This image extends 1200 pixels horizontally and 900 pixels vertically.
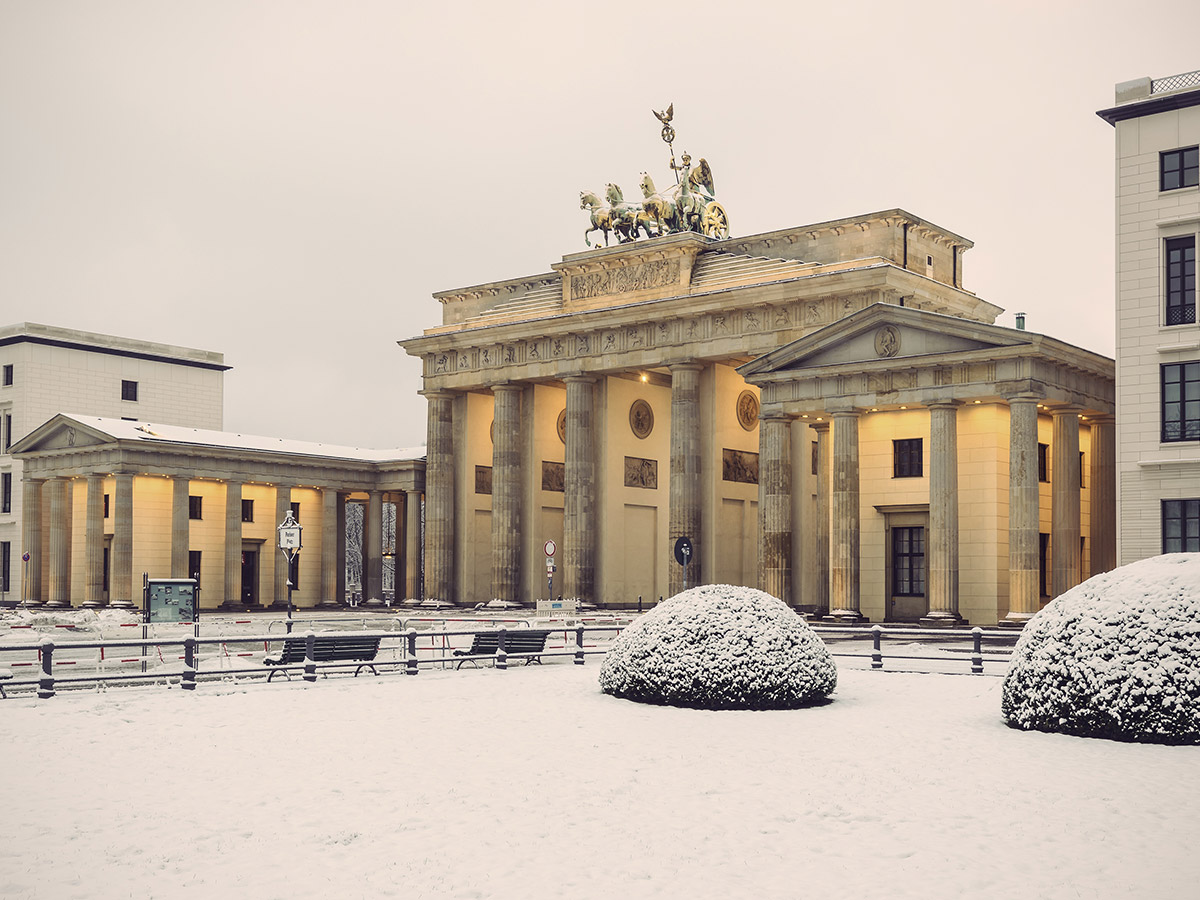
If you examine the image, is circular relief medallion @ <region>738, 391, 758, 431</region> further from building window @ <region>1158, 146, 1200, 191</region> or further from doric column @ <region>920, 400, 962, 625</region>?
building window @ <region>1158, 146, 1200, 191</region>

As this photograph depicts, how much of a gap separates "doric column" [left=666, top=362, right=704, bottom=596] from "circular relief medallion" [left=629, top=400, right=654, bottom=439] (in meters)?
5.96

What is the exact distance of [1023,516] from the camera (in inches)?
1559

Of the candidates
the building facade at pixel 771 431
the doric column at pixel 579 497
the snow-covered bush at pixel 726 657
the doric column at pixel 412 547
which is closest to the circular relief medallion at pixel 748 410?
the building facade at pixel 771 431

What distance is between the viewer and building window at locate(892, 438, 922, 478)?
43625mm

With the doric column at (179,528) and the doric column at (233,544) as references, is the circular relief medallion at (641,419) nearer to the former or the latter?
the doric column at (233,544)

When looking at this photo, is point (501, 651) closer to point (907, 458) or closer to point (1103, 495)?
point (907, 458)

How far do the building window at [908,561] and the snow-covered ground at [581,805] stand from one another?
2478cm

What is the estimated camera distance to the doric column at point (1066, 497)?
41344 mm

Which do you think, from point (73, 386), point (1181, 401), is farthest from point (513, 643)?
point (73, 386)

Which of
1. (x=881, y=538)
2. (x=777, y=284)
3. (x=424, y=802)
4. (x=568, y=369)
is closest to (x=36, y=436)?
(x=568, y=369)

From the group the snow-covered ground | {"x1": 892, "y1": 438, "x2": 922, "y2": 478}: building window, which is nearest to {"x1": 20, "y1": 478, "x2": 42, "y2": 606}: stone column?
{"x1": 892, "y1": 438, "x2": 922, "y2": 478}: building window

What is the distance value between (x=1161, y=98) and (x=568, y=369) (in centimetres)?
2985

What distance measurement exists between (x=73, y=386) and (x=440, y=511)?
31269 millimetres

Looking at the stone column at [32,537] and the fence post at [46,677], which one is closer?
the fence post at [46,677]
